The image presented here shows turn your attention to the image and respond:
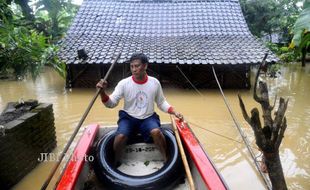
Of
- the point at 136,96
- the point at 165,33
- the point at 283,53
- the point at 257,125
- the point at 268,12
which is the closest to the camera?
the point at 257,125

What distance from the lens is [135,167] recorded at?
3812 mm

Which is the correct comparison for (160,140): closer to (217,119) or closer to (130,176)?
(130,176)

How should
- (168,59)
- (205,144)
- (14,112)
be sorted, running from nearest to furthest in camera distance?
(14,112)
(205,144)
(168,59)

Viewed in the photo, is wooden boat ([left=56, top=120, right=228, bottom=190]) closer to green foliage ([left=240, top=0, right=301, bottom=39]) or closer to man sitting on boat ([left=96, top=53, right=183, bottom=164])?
man sitting on boat ([left=96, top=53, right=183, bottom=164])

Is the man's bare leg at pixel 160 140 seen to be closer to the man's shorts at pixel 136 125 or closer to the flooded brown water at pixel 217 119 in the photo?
the man's shorts at pixel 136 125

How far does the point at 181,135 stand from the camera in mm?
3990

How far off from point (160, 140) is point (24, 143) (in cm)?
211

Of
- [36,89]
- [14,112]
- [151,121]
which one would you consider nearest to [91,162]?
[151,121]

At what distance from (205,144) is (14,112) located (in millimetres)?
3540

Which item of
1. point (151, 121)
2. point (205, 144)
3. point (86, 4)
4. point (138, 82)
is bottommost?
point (205, 144)

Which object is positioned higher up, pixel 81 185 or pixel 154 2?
pixel 154 2

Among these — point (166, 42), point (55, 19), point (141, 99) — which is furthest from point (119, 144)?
point (55, 19)

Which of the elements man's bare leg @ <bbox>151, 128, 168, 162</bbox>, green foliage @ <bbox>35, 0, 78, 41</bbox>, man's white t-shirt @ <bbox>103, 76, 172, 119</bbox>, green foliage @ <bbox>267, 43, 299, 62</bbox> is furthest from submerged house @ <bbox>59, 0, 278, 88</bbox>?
man's bare leg @ <bbox>151, 128, 168, 162</bbox>

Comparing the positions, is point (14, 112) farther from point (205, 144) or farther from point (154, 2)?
point (154, 2)
